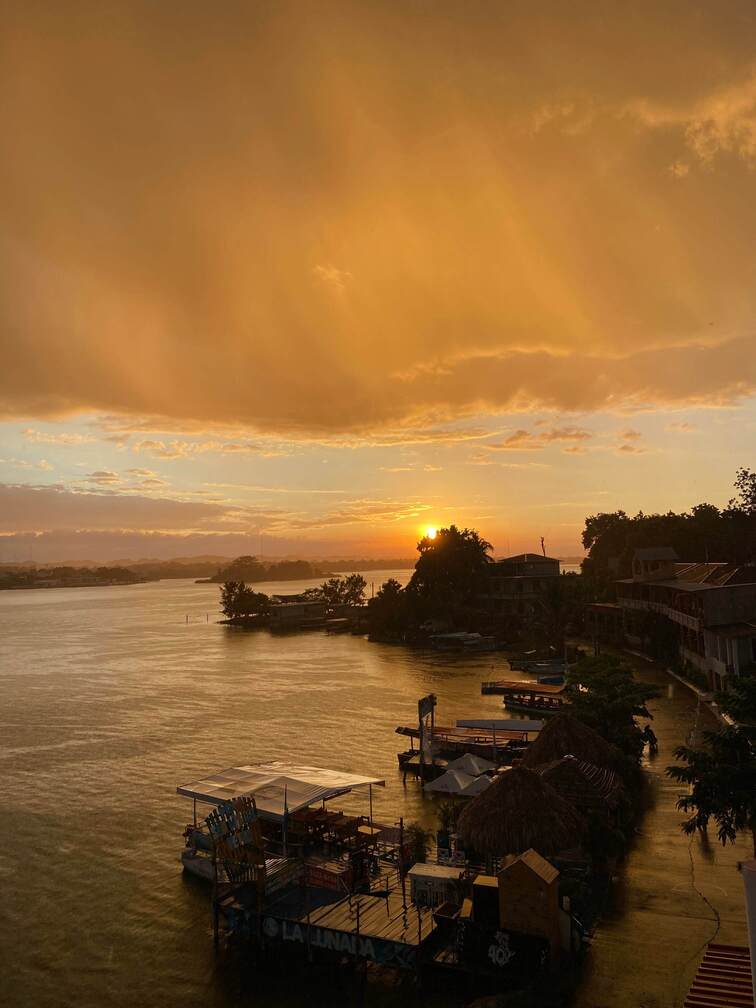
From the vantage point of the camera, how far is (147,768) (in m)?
39.2

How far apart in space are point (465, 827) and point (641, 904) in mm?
4912

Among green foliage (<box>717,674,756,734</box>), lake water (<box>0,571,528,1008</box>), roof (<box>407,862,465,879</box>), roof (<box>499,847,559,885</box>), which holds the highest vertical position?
green foliage (<box>717,674,756,734</box>)

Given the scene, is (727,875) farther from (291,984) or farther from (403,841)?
(291,984)

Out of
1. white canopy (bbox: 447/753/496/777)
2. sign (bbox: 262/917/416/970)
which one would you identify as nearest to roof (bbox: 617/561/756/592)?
white canopy (bbox: 447/753/496/777)

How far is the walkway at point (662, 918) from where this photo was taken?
15.8m

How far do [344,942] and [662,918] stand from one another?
313 inches

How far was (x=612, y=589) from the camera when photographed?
97125mm

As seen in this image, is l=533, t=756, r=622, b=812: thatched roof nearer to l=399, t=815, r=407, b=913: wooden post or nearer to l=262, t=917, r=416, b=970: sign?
l=399, t=815, r=407, b=913: wooden post

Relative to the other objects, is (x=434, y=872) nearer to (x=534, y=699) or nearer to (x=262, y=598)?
(x=534, y=699)

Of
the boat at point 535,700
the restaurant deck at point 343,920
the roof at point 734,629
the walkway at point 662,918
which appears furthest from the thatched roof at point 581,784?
the roof at point 734,629

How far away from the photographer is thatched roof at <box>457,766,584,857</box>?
18.9 meters

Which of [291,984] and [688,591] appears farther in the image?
[688,591]

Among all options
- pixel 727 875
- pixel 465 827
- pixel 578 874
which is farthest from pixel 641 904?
pixel 465 827

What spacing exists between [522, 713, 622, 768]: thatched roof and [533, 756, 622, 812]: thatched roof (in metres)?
1.42
